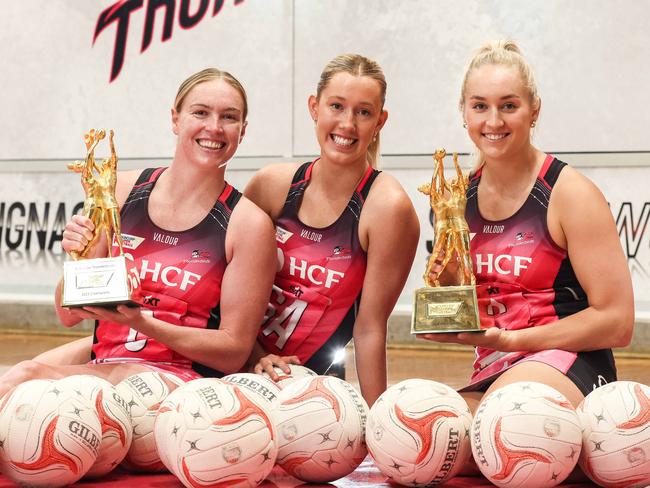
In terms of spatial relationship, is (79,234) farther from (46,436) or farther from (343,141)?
(343,141)

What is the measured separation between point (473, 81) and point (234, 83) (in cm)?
88

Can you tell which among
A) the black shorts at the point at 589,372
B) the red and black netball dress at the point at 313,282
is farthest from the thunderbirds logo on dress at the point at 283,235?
the black shorts at the point at 589,372

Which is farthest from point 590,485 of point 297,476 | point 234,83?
point 234,83

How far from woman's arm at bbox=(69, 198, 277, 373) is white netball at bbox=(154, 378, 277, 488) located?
0.58 meters

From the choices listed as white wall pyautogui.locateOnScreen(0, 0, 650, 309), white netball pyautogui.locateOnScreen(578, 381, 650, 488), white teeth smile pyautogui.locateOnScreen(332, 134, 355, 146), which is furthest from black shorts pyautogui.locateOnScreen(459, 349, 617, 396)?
white wall pyautogui.locateOnScreen(0, 0, 650, 309)

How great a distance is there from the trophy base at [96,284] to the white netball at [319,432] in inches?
23.5

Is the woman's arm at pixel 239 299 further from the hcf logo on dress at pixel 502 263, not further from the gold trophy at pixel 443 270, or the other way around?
the hcf logo on dress at pixel 502 263

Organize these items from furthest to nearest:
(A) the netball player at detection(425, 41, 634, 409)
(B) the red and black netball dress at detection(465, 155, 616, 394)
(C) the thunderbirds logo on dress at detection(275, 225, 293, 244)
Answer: (C) the thunderbirds logo on dress at detection(275, 225, 293, 244), (B) the red and black netball dress at detection(465, 155, 616, 394), (A) the netball player at detection(425, 41, 634, 409)

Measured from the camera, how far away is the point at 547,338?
116 inches

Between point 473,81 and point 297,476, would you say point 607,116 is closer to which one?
point 473,81

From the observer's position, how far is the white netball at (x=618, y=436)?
247cm

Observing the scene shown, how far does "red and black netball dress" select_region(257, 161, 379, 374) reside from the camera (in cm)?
344

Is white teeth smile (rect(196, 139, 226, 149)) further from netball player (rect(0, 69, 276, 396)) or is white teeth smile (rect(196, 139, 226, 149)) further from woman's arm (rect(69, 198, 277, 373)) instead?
woman's arm (rect(69, 198, 277, 373))

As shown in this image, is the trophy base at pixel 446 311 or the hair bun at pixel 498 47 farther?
the hair bun at pixel 498 47
